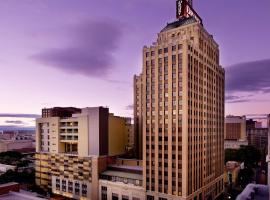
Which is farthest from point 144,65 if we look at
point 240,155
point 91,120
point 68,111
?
point 240,155

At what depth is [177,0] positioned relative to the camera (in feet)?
373

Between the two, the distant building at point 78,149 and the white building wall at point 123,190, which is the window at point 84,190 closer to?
the distant building at point 78,149

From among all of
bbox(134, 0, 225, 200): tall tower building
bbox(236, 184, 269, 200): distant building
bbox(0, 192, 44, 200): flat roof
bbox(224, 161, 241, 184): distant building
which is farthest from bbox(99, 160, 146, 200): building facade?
bbox(224, 161, 241, 184): distant building

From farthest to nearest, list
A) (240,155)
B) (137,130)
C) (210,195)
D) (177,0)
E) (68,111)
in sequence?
(240,155), (68,111), (137,130), (177,0), (210,195)

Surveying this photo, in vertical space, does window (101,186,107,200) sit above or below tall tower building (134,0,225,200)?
below

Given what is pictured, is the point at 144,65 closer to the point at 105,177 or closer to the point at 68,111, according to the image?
the point at 105,177

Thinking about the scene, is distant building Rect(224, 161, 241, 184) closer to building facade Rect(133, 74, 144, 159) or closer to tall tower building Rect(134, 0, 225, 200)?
tall tower building Rect(134, 0, 225, 200)

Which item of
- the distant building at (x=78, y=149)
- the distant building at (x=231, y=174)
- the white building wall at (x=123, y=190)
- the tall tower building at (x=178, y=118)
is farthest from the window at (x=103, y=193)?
the distant building at (x=231, y=174)

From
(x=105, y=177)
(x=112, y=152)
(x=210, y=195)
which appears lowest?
(x=210, y=195)

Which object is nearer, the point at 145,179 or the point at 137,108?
the point at 145,179

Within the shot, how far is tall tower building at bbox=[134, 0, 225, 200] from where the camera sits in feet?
287

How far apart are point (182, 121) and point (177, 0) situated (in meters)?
55.5

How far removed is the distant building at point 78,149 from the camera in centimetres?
10919

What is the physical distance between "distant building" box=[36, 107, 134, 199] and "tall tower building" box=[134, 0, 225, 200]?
74.8 ft
